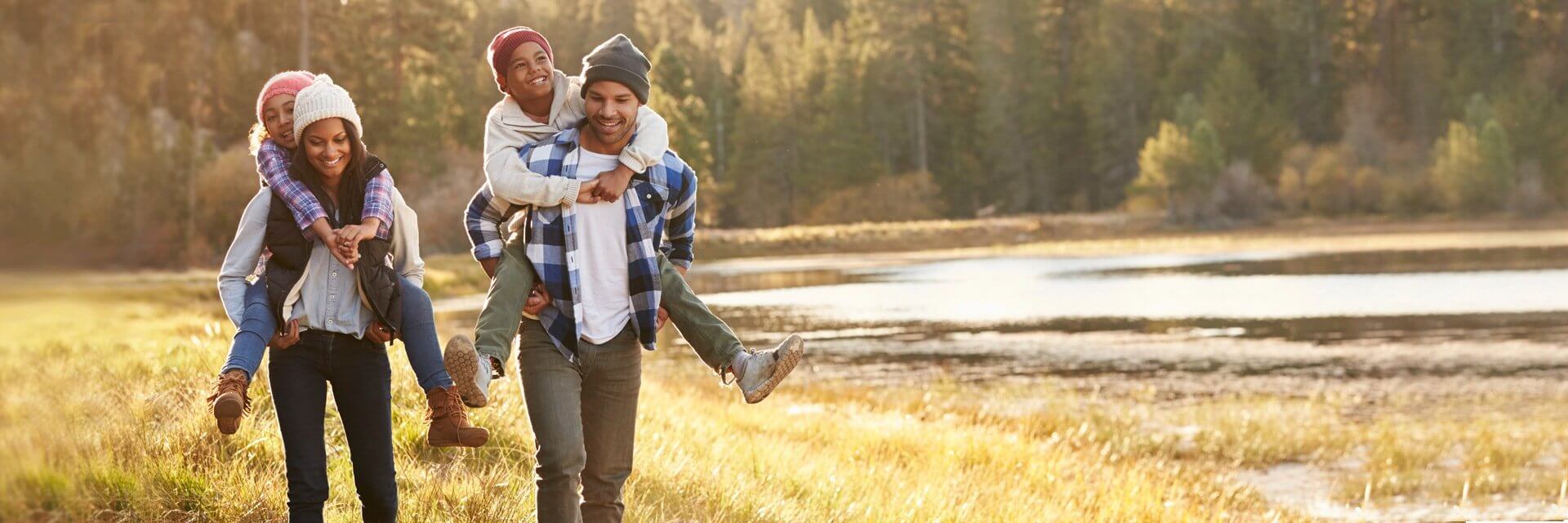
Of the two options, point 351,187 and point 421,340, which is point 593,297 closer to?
point 421,340

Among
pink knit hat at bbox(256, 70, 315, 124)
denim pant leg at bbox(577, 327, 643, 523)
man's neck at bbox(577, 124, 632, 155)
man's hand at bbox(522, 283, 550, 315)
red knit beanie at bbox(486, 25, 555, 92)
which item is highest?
red knit beanie at bbox(486, 25, 555, 92)

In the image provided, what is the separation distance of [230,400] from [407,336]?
0.62 metres

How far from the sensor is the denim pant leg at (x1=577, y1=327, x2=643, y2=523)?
4410 millimetres

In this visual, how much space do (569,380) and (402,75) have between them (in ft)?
174

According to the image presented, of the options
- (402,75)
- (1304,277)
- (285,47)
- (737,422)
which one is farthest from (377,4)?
(737,422)

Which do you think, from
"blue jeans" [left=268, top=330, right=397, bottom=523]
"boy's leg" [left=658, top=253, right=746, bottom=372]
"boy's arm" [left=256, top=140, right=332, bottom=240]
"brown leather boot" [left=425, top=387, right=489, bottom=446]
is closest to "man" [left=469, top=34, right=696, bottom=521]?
"boy's leg" [left=658, top=253, right=746, bottom=372]

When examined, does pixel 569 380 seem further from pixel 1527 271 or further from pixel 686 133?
pixel 686 133

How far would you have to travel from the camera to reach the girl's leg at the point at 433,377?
13.3ft

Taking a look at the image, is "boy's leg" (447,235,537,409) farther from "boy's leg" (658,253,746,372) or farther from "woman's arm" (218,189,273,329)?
"woman's arm" (218,189,273,329)

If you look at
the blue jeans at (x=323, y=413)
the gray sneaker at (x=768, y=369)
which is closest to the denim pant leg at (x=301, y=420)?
the blue jeans at (x=323, y=413)

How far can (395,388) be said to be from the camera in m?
7.55

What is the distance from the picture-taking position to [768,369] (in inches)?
177

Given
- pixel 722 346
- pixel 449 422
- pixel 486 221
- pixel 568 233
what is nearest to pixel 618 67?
pixel 568 233

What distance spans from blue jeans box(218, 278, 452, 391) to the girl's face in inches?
17.5
